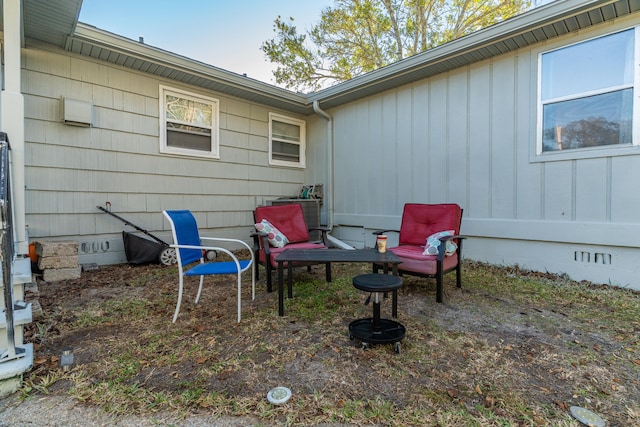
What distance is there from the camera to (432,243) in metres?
3.42

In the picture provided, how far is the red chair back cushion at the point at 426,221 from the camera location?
374 cm

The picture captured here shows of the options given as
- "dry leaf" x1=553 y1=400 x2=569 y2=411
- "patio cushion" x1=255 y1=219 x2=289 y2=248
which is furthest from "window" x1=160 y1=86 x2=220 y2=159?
"dry leaf" x1=553 y1=400 x2=569 y2=411

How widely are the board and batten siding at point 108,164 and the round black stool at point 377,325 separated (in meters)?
4.02

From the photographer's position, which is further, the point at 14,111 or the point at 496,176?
the point at 496,176

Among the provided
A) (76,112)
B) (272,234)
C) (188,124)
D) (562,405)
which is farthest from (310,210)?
(562,405)

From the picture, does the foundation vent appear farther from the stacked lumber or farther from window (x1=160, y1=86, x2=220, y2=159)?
the stacked lumber

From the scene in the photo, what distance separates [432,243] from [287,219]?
1.94m

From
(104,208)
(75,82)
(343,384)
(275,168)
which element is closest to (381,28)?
(275,168)

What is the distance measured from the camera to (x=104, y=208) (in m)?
→ 4.52

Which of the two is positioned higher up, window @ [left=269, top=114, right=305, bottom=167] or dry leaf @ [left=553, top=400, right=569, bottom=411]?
window @ [left=269, top=114, right=305, bottom=167]

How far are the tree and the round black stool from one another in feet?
32.6

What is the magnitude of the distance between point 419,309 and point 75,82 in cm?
527

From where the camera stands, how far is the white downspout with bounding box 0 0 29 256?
2.42 m

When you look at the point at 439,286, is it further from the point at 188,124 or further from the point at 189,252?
the point at 188,124
